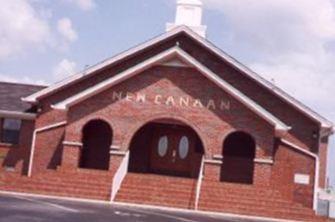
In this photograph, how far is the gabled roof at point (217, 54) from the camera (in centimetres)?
2873

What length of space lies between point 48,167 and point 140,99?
5858 millimetres

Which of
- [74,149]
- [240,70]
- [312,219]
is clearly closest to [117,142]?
[74,149]

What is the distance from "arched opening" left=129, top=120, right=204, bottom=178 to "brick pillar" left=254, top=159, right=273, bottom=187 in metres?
4.21

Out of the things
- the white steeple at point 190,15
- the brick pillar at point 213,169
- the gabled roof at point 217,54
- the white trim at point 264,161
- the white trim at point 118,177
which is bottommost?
the white trim at point 118,177

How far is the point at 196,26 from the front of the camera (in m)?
35.1

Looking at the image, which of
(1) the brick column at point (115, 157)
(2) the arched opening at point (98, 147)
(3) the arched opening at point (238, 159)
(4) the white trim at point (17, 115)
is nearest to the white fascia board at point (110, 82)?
(1) the brick column at point (115, 157)

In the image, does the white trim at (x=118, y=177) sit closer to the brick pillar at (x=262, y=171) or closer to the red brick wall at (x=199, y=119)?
the red brick wall at (x=199, y=119)

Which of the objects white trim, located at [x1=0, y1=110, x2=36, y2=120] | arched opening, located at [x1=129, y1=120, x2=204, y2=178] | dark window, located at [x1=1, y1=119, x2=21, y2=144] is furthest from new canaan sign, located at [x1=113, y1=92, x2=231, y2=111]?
dark window, located at [x1=1, y1=119, x2=21, y2=144]

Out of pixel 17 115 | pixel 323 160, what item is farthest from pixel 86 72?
pixel 323 160

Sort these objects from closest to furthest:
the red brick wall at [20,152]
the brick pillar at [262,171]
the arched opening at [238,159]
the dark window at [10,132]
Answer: the brick pillar at [262,171], the arched opening at [238,159], the red brick wall at [20,152], the dark window at [10,132]

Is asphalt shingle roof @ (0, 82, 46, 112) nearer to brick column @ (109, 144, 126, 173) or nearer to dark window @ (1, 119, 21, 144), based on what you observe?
dark window @ (1, 119, 21, 144)

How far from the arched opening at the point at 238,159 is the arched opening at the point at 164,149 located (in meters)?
1.52

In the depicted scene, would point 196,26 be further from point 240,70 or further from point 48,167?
point 48,167

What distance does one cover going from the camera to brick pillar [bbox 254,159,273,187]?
27031mm
